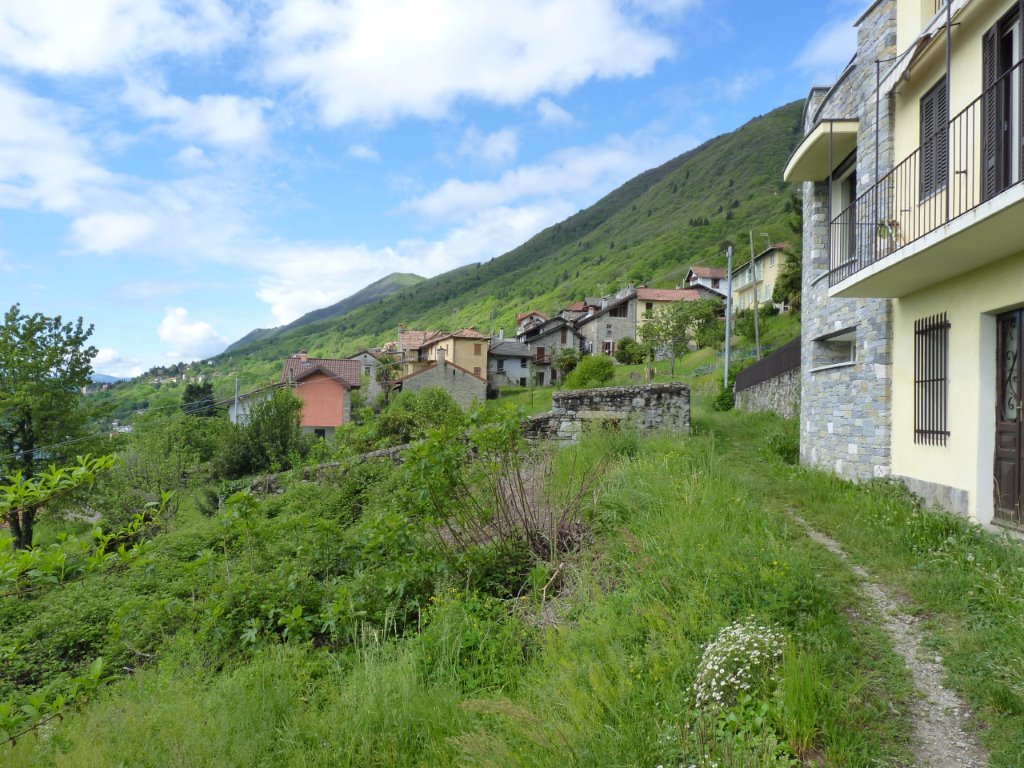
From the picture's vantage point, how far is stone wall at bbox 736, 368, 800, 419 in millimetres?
18000

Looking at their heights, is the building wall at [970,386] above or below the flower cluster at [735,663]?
above

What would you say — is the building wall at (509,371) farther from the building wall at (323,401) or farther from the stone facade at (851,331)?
the stone facade at (851,331)

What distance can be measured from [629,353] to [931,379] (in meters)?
54.0

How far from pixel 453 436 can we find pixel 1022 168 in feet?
18.2

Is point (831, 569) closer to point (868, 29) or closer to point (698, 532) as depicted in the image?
point (698, 532)

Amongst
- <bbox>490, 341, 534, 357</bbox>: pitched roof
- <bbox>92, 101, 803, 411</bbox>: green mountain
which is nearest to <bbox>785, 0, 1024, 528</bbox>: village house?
<bbox>490, 341, 534, 357</bbox>: pitched roof

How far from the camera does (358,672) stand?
15.1ft

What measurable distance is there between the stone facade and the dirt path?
5.17m

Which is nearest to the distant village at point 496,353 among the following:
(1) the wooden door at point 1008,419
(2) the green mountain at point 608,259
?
(2) the green mountain at point 608,259

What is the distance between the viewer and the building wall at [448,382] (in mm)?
54469

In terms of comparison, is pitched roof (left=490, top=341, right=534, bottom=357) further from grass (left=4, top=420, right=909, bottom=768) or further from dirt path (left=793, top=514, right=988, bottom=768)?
dirt path (left=793, top=514, right=988, bottom=768)

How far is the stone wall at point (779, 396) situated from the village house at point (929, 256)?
6801 millimetres

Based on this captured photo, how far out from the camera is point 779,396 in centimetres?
1978

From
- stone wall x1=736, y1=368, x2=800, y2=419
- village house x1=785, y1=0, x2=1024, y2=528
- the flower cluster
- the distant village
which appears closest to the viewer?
the flower cluster
